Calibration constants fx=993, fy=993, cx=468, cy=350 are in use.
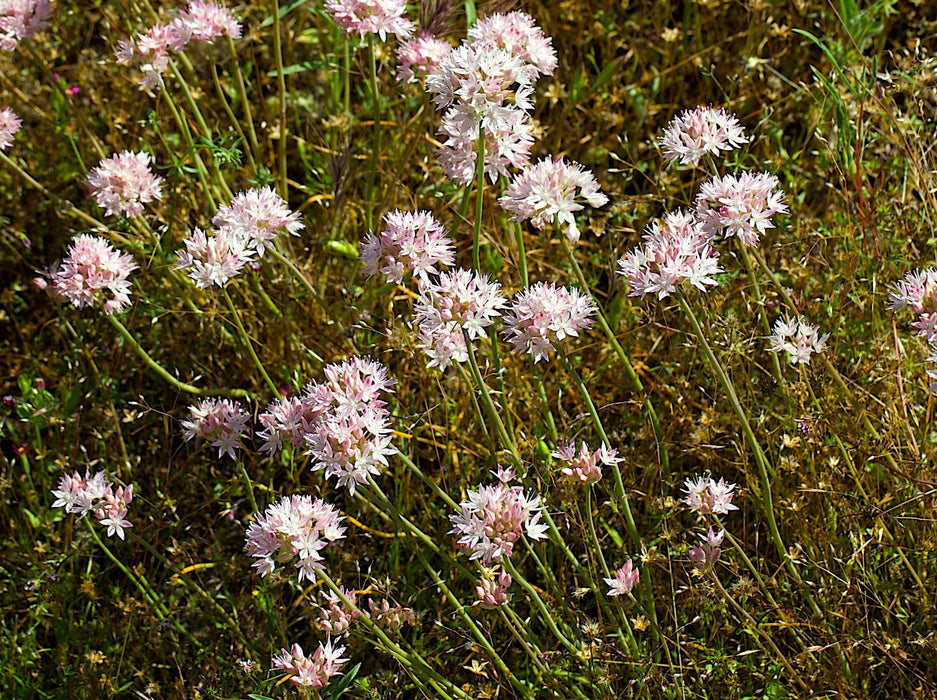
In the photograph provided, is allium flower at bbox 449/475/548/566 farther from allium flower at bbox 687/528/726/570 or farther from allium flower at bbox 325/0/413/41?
allium flower at bbox 325/0/413/41

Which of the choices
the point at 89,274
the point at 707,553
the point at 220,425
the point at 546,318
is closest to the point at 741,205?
the point at 546,318

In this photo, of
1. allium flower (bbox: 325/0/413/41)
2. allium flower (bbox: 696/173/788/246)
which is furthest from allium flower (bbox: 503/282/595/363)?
allium flower (bbox: 325/0/413/41)

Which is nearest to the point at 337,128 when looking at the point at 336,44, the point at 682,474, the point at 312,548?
the point at 336,44

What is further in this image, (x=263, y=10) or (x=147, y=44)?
(x=263, y=10)

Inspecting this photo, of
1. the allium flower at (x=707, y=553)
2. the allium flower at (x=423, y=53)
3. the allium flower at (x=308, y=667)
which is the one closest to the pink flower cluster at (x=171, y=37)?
the allium flower at (x=423, y=53)

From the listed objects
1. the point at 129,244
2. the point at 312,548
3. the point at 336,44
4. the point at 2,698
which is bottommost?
the point at 2,698

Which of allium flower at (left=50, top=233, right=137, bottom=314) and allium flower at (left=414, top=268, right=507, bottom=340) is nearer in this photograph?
allium flower at (left=414, top=268, right=507, bottom=340)

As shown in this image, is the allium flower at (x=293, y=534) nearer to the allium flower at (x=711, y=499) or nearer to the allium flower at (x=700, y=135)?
the allium flower at (x=711, y=499)

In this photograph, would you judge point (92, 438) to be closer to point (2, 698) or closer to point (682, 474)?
point (2, 698)
